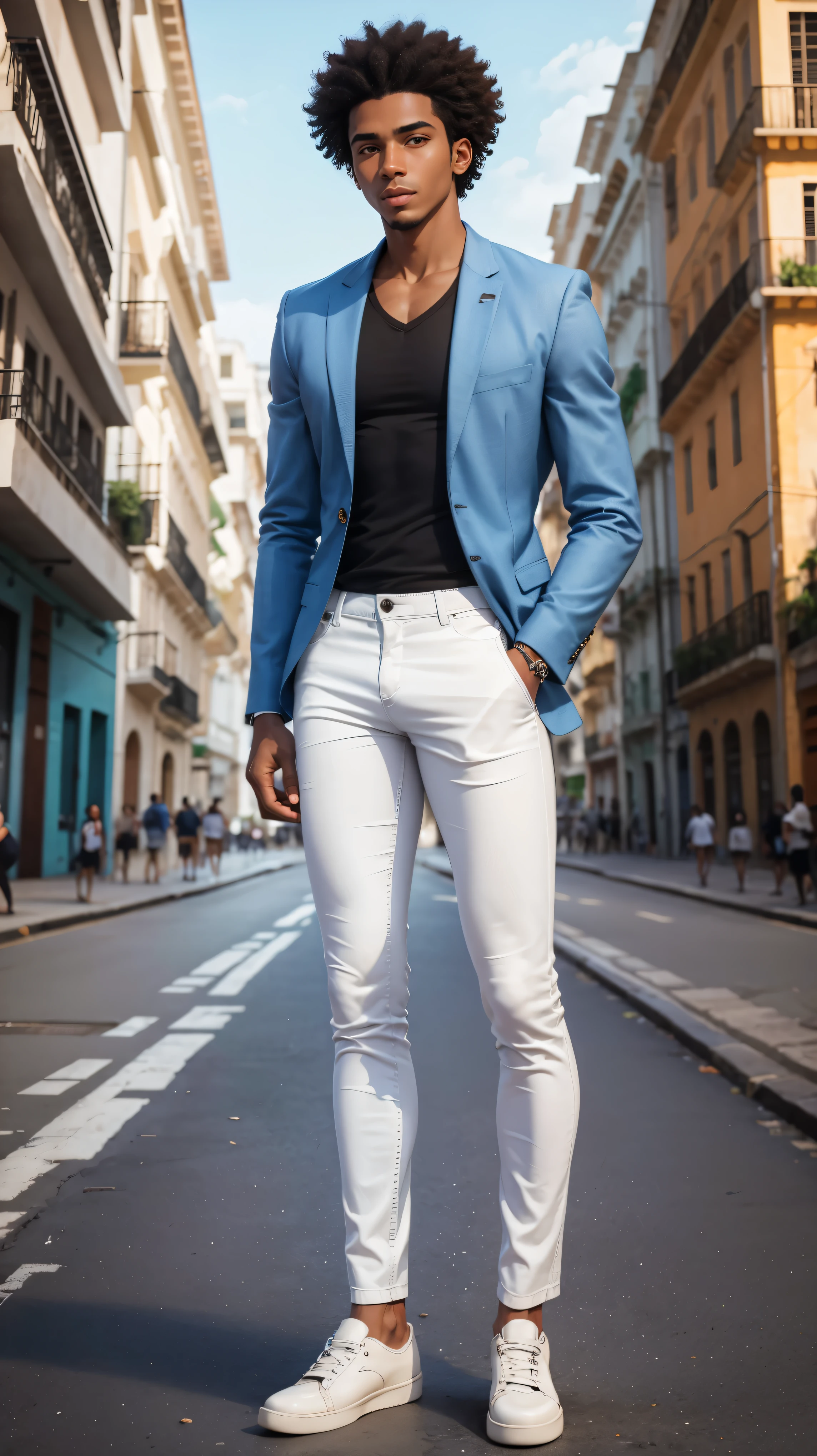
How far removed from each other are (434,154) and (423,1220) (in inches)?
105

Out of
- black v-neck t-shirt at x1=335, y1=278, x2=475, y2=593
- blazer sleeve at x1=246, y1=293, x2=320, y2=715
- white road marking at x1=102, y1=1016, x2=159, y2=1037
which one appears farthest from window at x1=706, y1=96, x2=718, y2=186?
black v-neck t-shirt at x1=335, y1=278, x2=475, y2=593

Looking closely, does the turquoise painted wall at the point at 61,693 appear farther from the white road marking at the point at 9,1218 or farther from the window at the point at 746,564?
the white road marking at the point at 9,1218

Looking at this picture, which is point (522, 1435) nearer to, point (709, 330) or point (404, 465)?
point (404, 465)

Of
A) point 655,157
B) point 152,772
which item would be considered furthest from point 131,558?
point 655,157

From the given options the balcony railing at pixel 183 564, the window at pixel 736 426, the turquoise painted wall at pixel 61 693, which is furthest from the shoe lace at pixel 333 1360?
the balcony railing at pixel 183 564

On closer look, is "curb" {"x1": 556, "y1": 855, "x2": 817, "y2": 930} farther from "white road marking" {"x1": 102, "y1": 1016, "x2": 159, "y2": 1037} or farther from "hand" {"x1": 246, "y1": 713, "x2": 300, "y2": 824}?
"hand" {"x1": 246, "y1": 713, "x2": 300, "y2": 824}

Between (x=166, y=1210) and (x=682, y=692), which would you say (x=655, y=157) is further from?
(x=166, y=1210)

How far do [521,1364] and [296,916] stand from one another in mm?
14741

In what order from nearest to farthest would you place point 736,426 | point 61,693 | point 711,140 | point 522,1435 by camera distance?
1. point 522,1435
2. point 61,693
3. point 736,426
4. point 711,140

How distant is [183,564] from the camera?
136ft

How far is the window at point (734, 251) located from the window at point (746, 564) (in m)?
→ 6.64

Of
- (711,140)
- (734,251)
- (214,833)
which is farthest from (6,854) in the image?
(711,140)

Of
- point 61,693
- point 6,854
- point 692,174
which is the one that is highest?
point 692,174

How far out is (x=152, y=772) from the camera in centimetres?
3819
